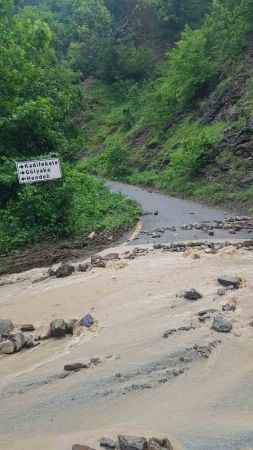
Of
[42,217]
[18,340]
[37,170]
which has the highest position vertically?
[37,170]

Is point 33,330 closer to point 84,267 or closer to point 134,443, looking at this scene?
point 84,267

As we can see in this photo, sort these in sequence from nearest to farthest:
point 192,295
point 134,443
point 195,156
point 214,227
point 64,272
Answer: point 134,443 → point 192,295 → point 64,272 → point 214,227 → point 195,156

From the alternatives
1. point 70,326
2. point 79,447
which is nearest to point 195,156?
point 70,326

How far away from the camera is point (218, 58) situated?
32656mm

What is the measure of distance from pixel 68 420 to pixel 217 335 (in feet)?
6.99

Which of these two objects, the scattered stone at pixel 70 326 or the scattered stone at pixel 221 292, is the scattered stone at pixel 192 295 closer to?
the scattered stone at pixel 221 292

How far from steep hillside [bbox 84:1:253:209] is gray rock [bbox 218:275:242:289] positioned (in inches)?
412

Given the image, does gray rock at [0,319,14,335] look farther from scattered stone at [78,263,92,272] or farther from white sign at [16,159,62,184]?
white sign at [16,159,62,184]

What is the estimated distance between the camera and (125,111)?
1794 inches

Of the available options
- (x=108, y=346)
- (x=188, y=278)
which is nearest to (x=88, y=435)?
(x=108, y=346)

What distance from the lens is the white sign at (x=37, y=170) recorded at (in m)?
12.1

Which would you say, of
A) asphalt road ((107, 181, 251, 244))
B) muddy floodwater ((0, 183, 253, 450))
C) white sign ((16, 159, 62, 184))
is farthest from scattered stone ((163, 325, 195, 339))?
white sign ((16, 159, 62, 184))

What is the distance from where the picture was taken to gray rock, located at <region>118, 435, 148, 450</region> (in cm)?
382

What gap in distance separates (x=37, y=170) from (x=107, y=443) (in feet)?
29.8
